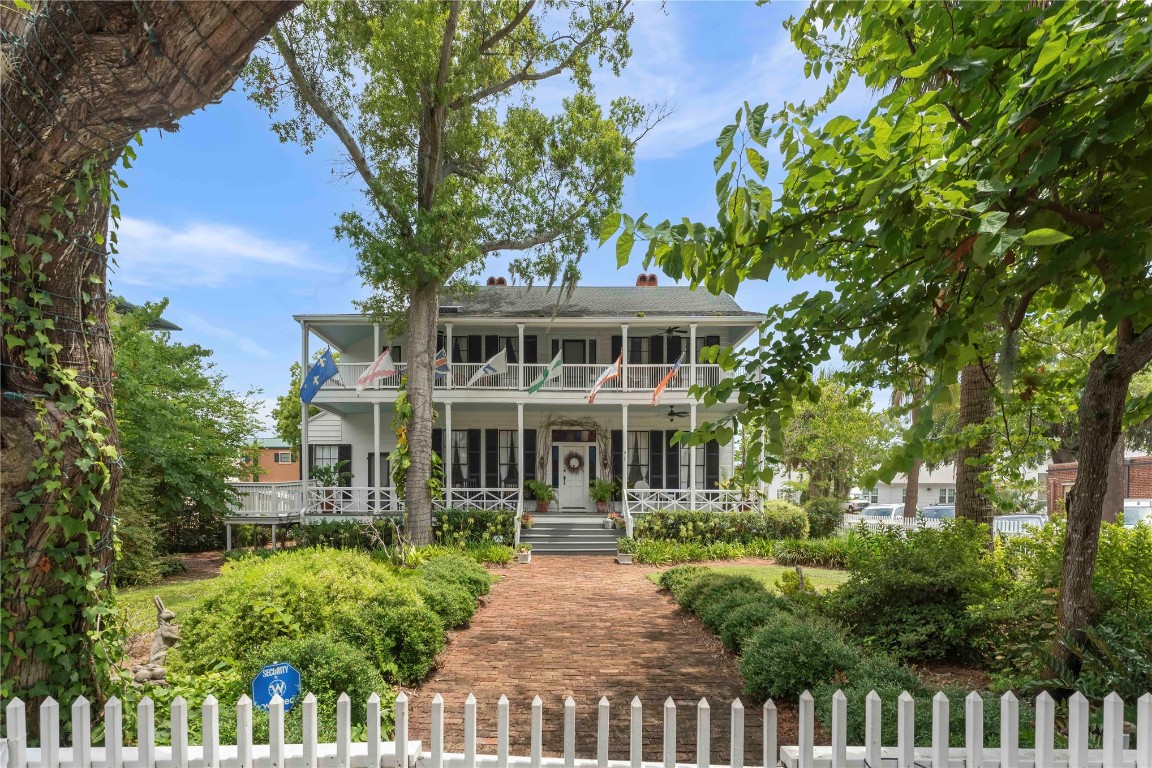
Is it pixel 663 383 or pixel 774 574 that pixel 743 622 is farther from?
pixel 663 383

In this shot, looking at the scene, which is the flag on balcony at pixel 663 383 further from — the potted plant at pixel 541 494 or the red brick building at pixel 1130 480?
the red brick building at pixel 1130 480

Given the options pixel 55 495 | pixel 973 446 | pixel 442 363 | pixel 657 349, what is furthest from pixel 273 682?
pixel 657 349

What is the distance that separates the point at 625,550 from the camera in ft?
48.8

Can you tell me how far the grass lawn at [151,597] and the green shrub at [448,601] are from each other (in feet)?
10.2

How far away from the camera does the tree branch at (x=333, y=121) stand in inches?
492

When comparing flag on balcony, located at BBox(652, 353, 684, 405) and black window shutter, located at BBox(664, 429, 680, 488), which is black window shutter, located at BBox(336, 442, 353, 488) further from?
flag on balcony, located at BBox(652, 353, 684, 405)

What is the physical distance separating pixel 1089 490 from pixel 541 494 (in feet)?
51.3

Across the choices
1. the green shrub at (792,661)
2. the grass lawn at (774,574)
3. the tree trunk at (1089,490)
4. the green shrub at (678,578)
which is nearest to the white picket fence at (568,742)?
the tree trunk at (1089,490)

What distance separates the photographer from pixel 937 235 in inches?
101

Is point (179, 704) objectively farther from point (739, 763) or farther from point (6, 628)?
point (739, 763)

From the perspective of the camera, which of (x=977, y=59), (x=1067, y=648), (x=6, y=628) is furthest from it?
(x=1067, y=648)

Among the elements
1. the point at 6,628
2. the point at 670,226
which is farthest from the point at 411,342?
the point at 670,226

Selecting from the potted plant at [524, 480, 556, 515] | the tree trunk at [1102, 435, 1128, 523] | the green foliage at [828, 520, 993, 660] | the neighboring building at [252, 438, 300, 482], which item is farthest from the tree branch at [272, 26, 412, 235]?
the neighboring building at [252, 438, 300, 482]

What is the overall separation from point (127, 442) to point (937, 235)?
49.1ft
